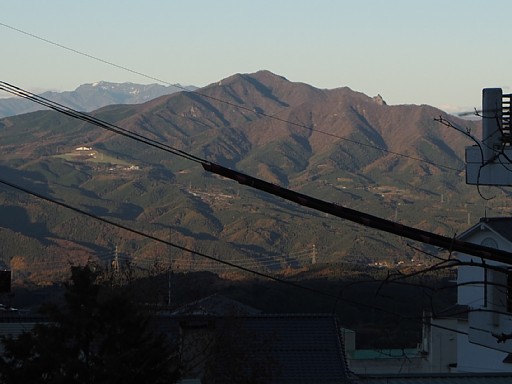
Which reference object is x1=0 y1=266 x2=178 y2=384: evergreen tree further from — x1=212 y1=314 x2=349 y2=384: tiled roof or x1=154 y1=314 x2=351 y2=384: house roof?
x1=212 y1=314 x2=349 y2=384: tiled roof

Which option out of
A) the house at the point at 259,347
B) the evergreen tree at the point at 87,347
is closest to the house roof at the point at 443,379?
A: the house at the point at 259,347

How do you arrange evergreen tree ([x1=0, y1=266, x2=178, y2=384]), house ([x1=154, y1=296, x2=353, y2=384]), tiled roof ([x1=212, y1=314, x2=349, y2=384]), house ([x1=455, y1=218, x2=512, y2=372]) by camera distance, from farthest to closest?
tiled roof ([x1=212, y1=314, x2=349, y2=384]), house ([x1=154, y1=296, x2=353, y2=384]), evergreen tree ([x1=0, y1=266, x2=178, y2=384]), house ([x1=455, y1=218, x2=512, y2=372])

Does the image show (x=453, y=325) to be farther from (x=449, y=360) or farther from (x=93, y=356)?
(x=93, y=356)

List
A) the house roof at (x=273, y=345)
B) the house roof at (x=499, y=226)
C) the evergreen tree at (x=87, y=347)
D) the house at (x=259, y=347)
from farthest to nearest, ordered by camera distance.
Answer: the house roof at (x=273, y=345) < the house at (x=259, y=347) < the house roof at (x=499, y=226) < the evergreen tree at (x=87, y=347)

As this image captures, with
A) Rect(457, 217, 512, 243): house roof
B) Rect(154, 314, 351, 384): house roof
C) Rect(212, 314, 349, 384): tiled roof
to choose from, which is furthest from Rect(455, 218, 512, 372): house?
Answer: Rect(212, 314, 349, 384): tiled roof

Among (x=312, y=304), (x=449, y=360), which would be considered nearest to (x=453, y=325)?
(x=449, y=360)

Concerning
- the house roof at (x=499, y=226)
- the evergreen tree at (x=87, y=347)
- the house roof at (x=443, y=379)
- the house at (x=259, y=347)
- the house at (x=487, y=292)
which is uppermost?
the house roof at (x=499, y=226)

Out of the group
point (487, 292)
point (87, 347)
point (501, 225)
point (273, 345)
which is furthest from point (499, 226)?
point (273, 345)

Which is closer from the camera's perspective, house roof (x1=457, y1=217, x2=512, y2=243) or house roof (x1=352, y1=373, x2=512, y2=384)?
house roof (x1=457, y1=217, x2=512, y2=243)

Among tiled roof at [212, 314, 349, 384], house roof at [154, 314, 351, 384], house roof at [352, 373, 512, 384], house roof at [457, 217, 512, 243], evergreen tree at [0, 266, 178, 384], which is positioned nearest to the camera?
evergreen tree at [0, 266, 178, 384]

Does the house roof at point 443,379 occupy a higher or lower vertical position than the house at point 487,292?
lower

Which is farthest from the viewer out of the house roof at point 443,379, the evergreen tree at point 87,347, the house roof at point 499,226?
the house roof at point 443,379

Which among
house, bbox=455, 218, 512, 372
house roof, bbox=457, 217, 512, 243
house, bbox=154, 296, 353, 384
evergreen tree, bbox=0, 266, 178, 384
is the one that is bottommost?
house, bbox=154, 296, 353, 384

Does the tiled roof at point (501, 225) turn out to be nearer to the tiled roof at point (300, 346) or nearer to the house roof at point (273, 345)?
the house roof at point (273, 345)
